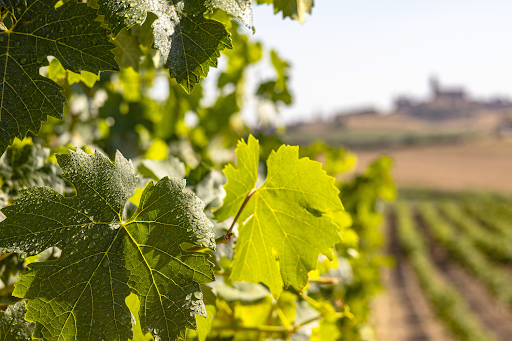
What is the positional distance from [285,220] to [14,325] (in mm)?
560

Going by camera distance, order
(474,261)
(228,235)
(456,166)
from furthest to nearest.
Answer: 1. (456,166)
2. (474,261)
3. (228,235)

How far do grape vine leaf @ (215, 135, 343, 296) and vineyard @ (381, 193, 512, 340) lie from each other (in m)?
12.9

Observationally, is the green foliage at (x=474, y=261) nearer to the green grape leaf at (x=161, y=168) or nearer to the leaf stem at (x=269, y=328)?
the leaf stem at (x=269, y=328)

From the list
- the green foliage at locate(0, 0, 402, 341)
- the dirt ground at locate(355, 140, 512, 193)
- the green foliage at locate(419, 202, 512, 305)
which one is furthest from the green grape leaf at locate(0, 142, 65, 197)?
the dirt ground at locate(355, 140, 512, 193)

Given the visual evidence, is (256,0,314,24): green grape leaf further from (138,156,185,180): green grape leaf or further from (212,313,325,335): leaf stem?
(212,313,325,335): leaf stem

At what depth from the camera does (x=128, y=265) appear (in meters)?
0.68

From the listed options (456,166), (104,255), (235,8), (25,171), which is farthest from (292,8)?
(456,166)

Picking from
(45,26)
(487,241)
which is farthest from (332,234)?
(487,241)

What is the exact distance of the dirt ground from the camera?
44656 mm

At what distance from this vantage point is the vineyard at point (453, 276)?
544 inches

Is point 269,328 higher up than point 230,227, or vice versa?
point 230,227

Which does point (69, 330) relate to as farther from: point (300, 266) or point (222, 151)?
point (222, 151)

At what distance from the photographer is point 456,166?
171 feet

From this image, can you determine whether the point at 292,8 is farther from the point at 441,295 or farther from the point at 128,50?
the point at 441,295
